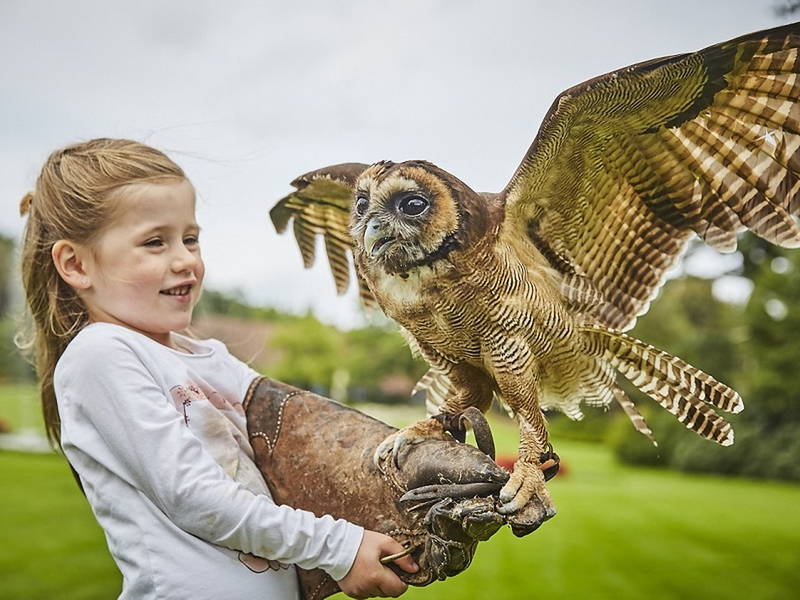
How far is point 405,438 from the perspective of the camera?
1.00m

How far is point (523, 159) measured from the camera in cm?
93

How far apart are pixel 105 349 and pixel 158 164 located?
0.94 ft

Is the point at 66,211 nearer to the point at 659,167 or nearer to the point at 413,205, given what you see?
the point at 413,205

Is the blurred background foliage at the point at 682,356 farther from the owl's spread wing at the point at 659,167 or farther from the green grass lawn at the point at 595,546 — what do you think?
the owl's spread wing at the point at 659,167

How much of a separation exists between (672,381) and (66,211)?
85 centimetres

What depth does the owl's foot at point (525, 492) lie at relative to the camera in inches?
32.6

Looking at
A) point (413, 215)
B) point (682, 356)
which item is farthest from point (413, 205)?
point (682, 356)

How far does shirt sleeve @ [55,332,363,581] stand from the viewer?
899mm

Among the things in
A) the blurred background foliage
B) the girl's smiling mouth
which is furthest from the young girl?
the blurred background foliage

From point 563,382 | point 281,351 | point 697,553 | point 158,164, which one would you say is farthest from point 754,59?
point 697,553

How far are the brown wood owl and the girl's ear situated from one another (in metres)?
0.39

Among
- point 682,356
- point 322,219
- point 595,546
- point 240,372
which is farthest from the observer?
point 682,356

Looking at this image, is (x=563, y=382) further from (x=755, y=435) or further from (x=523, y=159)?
(x=755, y=435)

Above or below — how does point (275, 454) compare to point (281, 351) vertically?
above
